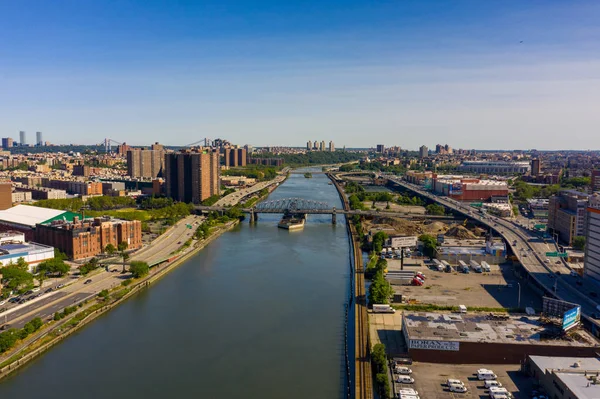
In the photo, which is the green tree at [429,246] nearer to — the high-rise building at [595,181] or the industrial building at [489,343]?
the industrial building at [489,343]

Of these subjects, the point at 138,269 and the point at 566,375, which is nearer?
the point at 566,375

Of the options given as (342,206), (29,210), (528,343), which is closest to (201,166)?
(342,206)

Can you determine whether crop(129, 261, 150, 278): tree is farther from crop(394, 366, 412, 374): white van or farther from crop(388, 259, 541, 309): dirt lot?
crop(394, 366, 412, 374): white van

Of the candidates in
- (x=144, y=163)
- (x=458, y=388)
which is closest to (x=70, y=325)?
(x=458, y=388)

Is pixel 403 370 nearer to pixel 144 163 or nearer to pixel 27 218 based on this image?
pixel 27 218

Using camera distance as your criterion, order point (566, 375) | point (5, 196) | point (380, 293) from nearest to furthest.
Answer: point (566, 375) < point (380, 293) < point (5, 196)

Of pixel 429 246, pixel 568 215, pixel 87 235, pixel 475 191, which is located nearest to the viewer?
pixel 87 235

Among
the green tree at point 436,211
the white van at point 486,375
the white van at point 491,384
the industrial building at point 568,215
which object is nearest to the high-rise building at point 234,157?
the green tree at point 436,211
